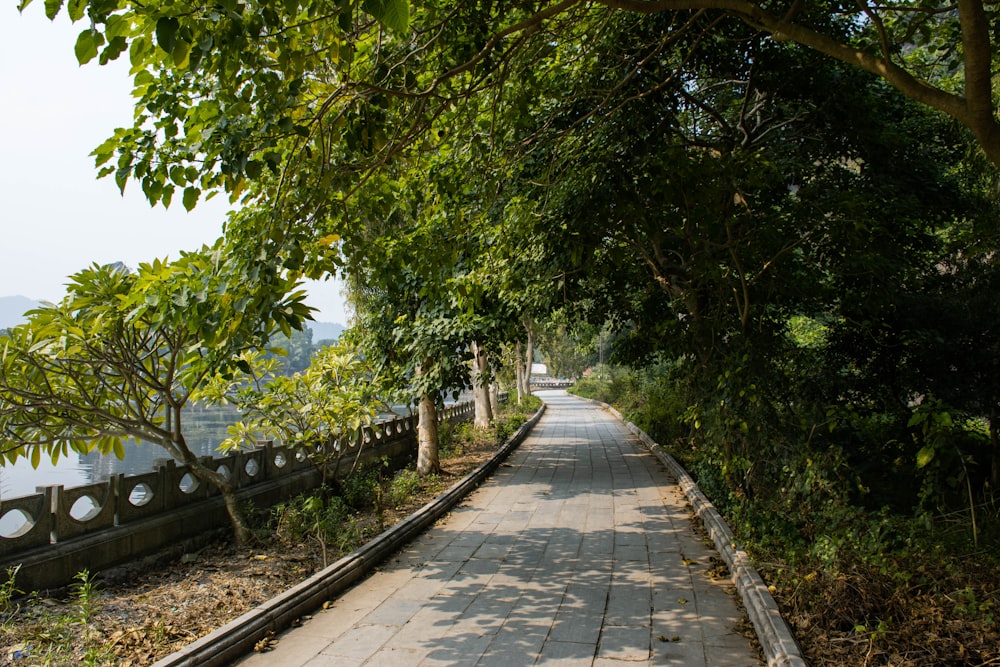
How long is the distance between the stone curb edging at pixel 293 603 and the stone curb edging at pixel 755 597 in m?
3.31

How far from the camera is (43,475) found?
43.4 ft

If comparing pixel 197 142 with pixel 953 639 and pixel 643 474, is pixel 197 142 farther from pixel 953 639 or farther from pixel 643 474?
pixel 643 474

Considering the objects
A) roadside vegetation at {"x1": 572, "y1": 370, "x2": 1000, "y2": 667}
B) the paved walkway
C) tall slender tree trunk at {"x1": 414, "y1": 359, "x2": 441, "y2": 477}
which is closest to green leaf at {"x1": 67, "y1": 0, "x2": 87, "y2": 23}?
the paved walkway

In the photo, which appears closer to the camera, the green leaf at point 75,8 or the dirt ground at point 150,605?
the green leaf at point 75,8

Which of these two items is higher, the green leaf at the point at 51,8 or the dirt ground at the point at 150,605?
the green leaf at the point at 51,8

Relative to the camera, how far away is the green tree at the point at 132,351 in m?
4.18

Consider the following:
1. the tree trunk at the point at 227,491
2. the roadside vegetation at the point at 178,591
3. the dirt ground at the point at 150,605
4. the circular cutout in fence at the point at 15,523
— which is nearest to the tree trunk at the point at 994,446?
the roadside vegetation at the point at 178,591

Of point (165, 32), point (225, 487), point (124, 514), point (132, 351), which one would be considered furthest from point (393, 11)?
point (225, 487)

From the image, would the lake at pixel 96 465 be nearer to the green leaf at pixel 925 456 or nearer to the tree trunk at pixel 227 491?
the tree trunk at pixel 227 491

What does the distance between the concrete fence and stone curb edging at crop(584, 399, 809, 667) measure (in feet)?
16.5

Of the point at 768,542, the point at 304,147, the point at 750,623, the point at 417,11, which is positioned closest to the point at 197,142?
the point at 304,147

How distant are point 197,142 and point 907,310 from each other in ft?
32.7

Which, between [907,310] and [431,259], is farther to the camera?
[907,310]

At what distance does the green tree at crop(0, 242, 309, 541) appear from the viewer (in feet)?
13.7
